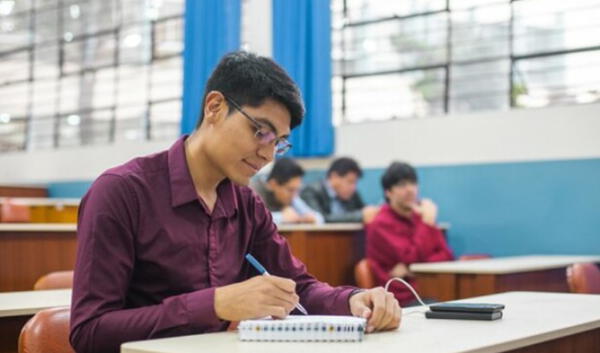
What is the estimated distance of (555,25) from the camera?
6.12 meters

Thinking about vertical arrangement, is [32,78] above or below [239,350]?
above

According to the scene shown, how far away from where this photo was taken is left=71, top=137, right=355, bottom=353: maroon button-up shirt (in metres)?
1.63

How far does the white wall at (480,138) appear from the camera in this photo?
5789 mm

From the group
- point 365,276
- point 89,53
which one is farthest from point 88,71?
point 365,276

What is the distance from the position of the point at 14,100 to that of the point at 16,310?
338 inches

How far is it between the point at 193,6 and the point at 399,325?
626cm

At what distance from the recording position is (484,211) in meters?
6.12

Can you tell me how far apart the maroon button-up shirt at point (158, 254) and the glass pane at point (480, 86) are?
453 cm

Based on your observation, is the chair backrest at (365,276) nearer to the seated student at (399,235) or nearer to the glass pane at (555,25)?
the seated student at (399,235)

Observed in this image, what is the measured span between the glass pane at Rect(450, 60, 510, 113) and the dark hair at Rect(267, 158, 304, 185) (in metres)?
1.54

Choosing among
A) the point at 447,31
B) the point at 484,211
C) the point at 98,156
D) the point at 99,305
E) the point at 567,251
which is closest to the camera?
the point at 99,305

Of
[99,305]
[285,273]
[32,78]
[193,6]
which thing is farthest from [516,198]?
[32,78]

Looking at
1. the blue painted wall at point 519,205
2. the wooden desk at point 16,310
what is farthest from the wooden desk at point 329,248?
the wooden desk at point 16,310

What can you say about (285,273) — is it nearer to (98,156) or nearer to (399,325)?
(399,325)
